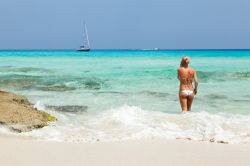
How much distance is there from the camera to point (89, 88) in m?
15.5

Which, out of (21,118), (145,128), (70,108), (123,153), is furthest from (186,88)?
(123,153)

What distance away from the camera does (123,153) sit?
497 centimetres

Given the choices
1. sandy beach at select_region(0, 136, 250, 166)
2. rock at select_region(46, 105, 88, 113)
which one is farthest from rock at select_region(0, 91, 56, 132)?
rock at select_region(46, 105, 88, 113)

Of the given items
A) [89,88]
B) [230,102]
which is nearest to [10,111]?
[230,102]

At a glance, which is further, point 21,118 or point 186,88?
point 186,88

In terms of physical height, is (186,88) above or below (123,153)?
above

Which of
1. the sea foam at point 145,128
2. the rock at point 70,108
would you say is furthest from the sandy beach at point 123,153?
the rock at point 70,108

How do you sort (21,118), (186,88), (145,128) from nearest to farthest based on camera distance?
(145,128) → (21,118) → (186,88)

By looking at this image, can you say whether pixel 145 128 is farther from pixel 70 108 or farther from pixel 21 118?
pixel 70 108

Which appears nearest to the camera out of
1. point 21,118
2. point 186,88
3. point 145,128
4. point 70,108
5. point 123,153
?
point 123,153

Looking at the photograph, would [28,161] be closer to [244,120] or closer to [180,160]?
[180,160]

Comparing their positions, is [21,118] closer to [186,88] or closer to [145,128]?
[145,128]

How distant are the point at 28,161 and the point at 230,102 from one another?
8.03m

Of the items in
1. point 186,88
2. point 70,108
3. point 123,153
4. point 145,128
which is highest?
point 186,88
